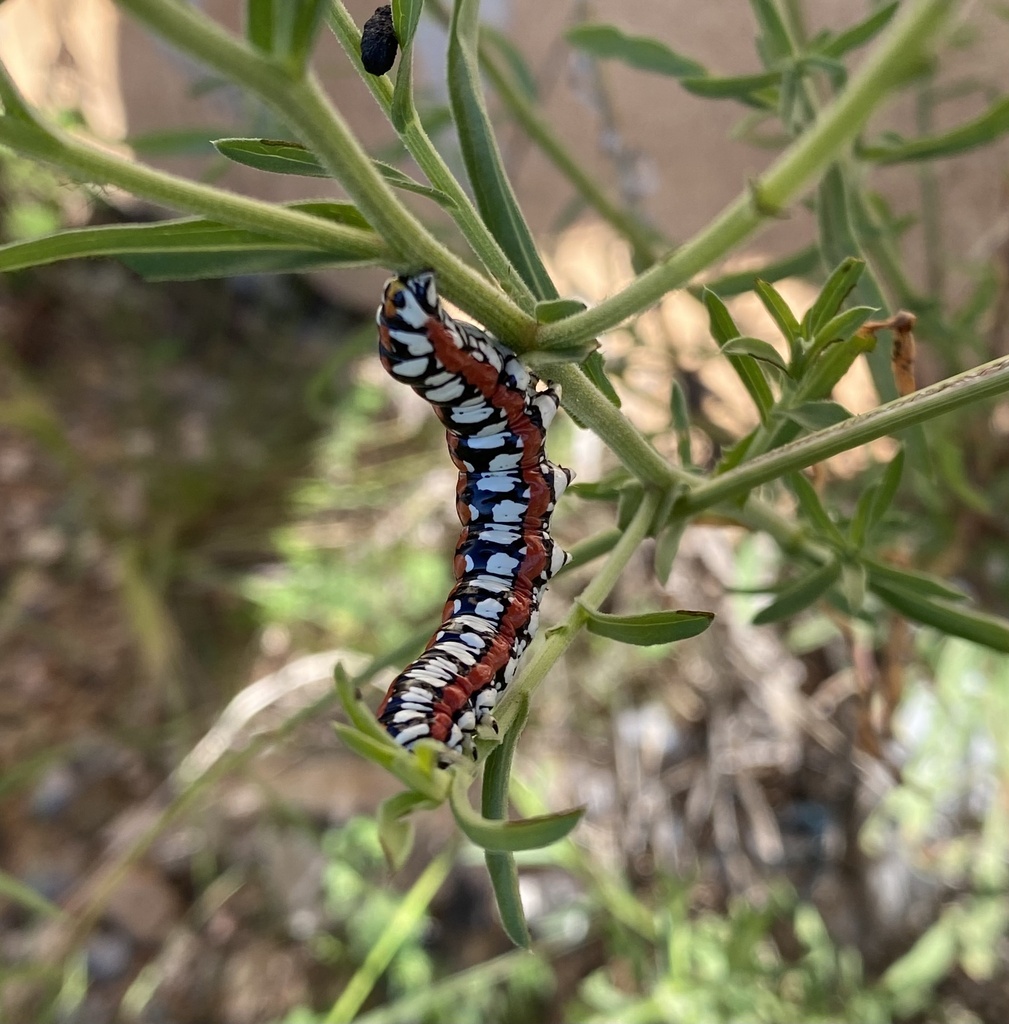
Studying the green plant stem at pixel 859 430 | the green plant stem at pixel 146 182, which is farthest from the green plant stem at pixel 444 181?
the green plant stem at pixel 859 430

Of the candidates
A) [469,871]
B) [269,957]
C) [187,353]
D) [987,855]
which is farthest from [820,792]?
[187,353]

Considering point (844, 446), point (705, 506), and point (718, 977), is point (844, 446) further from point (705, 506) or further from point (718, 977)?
point (718, 977)

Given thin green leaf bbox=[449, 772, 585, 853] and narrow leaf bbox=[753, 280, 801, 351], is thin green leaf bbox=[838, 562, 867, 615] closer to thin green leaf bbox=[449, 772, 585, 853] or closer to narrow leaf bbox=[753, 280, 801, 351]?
narrow leaf bbox=[753, 280, 801, 351]

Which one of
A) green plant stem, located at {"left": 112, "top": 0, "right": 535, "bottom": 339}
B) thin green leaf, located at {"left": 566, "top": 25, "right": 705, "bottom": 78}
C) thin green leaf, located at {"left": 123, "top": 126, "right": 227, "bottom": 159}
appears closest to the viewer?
green plant stem, located at {"left": 112, "top": 0, "right": 535, "bottom": 339}

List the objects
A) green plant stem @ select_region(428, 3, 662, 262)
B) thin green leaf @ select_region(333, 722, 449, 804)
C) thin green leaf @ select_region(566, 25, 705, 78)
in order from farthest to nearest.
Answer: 1. green plant stem @ select_region(428, 3, 662, 262)
2. thin green leaf @ select_region(566, 25, 705, 78)
3. thin green leaf @ select_region(333, 722, 449, 804)

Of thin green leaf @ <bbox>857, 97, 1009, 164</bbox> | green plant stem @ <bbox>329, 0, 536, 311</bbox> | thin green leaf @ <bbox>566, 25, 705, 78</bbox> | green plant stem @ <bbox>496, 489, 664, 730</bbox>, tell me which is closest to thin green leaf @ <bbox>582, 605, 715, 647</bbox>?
green plant stem @ <bbox>496, 489, 664, 730</bbox>

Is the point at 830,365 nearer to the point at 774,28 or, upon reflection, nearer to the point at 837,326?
the point at 837,326

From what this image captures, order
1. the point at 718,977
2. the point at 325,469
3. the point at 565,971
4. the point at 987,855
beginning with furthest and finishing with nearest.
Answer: the point at 325,469
the point at 565,971
the point at 987,855
the point at 718,977
